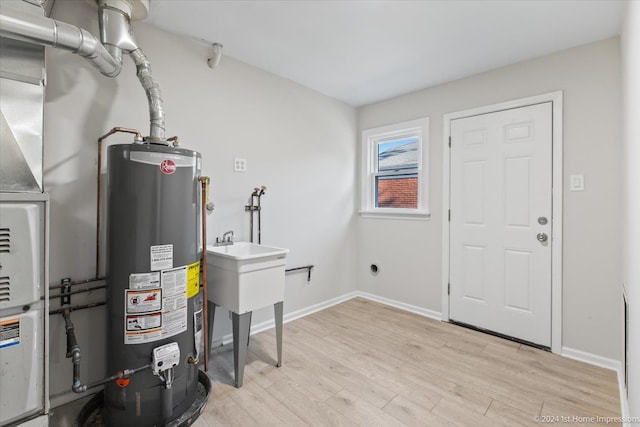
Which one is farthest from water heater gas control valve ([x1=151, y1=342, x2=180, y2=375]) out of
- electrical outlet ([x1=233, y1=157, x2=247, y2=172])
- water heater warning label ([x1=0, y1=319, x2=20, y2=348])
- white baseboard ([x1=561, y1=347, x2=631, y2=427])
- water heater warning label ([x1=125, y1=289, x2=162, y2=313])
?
white baseboard ([x1=561, y1=347, x2=631, y2=427])

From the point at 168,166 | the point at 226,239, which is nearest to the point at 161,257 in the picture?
the point at 168,166

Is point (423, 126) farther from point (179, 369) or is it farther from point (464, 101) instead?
point (179, 369)

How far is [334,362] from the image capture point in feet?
7.48

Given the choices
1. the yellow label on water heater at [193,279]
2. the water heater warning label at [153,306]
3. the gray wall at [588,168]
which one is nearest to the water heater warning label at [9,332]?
the water heater warning label at [153,306]

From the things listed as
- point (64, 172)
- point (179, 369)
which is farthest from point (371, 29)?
point (179, 369)

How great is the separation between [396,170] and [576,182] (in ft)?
5.51

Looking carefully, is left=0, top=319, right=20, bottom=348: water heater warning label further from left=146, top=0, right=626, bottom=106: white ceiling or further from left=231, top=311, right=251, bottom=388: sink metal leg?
left=146, top=0, right=626, bottom=106: white ceiling

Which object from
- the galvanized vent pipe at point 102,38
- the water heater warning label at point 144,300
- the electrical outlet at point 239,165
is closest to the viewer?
the galvanized vent pipe at point 102,38

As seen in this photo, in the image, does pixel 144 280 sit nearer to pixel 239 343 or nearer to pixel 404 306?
pixel 239 343

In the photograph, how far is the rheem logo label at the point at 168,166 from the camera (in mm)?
1571

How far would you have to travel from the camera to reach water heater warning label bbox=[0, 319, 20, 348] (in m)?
1.08

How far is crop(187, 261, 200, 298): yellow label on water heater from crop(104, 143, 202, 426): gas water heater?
0.18 feet

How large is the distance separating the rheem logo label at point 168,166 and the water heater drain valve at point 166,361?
0.92m

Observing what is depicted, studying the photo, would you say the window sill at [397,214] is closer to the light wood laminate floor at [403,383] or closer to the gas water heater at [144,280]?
the light wood laminate floor at [403,383]
